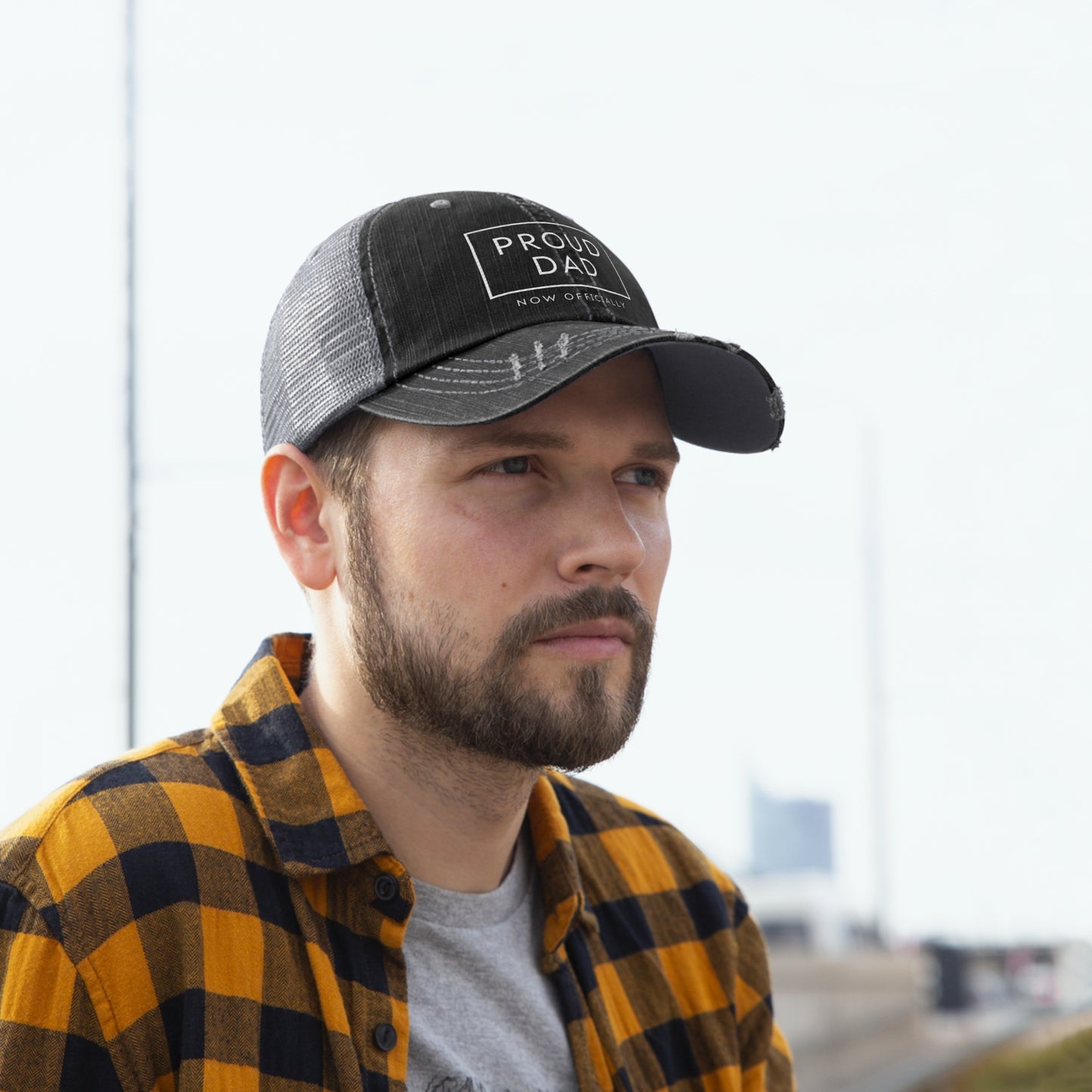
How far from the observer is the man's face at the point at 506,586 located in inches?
62.7

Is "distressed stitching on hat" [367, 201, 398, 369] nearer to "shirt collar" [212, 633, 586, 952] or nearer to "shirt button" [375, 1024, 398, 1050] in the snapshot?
"shirt collar" [212, 633, 586, 952]

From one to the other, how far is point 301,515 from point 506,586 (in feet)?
1.02

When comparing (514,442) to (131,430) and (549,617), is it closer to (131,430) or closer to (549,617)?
(549,617)

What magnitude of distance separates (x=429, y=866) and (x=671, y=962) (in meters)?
0.38

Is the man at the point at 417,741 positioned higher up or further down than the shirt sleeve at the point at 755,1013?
higher up

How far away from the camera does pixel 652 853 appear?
201 centimetres

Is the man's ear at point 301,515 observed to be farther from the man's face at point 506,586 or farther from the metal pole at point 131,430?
the metal pole at point 131,430

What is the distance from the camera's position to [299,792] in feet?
5.27

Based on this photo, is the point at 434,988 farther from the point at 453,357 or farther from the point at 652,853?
the point at 453,357

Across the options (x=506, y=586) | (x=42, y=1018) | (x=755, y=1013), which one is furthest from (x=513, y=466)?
(x=755, y=1013)

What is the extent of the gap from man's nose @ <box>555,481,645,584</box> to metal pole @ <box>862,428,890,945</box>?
944cm

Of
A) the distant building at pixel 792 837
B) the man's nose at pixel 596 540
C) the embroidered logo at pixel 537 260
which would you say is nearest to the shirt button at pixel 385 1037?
the man's nose at pixel 596 540

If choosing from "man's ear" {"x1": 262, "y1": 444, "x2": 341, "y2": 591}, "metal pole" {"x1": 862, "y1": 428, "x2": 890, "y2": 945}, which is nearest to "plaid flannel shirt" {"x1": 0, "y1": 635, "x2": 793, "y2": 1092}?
"man's ear" {"x1": 262, "y1": 444, "x2": 341, "y2": 591}

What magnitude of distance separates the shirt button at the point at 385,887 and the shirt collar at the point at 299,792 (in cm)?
3
